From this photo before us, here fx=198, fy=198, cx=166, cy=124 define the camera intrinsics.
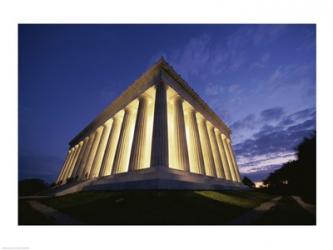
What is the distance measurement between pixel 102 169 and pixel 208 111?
1112 inches

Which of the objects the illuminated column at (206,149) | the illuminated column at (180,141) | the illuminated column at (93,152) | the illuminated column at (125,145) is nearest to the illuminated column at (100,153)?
the illuminated column at (93,152)

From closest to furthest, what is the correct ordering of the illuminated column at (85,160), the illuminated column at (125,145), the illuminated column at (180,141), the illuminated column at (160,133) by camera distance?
the illuminated column at (160,133), the illuminated column at (180,141), the illuminated column at (125,145), the illuminated column at (85,160)

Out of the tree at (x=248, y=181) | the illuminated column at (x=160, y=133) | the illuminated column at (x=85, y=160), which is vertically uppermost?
the illuminated column at (x=160, y=133)

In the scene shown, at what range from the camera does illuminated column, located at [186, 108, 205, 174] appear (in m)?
33.7

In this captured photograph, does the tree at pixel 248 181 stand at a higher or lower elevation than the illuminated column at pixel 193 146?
lower

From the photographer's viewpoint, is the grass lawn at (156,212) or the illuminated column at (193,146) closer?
the grass lawn at (156,212)

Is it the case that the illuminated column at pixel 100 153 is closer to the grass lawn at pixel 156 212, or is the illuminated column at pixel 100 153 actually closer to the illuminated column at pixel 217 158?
the illuminated column at pixel 217 158

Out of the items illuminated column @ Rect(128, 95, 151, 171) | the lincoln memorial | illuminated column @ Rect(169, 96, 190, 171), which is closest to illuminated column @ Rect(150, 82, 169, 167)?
the lincoln memorial

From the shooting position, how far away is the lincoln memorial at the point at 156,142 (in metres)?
24.4

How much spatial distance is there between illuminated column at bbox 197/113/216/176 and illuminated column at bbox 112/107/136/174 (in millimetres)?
14564

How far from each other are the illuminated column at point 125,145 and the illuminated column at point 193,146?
36.3 ft

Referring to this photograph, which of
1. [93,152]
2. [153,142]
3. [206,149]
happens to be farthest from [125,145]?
[93,152]
